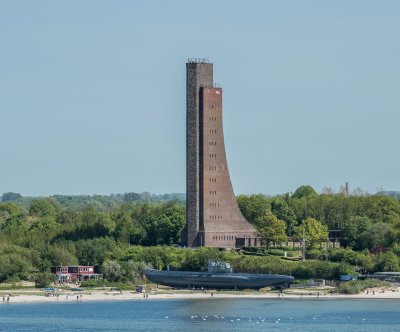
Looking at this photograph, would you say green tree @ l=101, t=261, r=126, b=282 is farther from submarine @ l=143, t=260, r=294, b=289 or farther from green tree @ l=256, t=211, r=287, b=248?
green tree @ l=256, t=211, r=287, b=248

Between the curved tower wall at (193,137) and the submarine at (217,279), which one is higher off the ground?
the curved tower wall at (193,137)

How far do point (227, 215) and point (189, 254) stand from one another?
9421 mm

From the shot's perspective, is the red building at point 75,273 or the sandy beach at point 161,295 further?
the red building at point 75,273

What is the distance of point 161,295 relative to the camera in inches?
6841

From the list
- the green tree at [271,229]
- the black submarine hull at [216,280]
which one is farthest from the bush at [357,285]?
the green tree at [271,229]

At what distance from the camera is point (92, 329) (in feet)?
453

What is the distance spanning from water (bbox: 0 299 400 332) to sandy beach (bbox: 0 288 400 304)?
7.04 ft

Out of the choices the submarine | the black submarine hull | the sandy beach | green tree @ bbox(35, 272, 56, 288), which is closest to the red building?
green tree @ bbox(35, 272, 56, 288)

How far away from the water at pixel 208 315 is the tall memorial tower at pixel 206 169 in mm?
28352

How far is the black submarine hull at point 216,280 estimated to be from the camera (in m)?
180

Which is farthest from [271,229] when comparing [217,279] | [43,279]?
[43,279]

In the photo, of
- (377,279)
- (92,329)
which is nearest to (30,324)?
(92,329)

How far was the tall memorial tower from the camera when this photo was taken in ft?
645

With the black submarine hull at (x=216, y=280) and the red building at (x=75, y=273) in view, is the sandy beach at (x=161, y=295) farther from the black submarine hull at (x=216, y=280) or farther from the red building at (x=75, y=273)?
the red building at (x=75, y=273)
